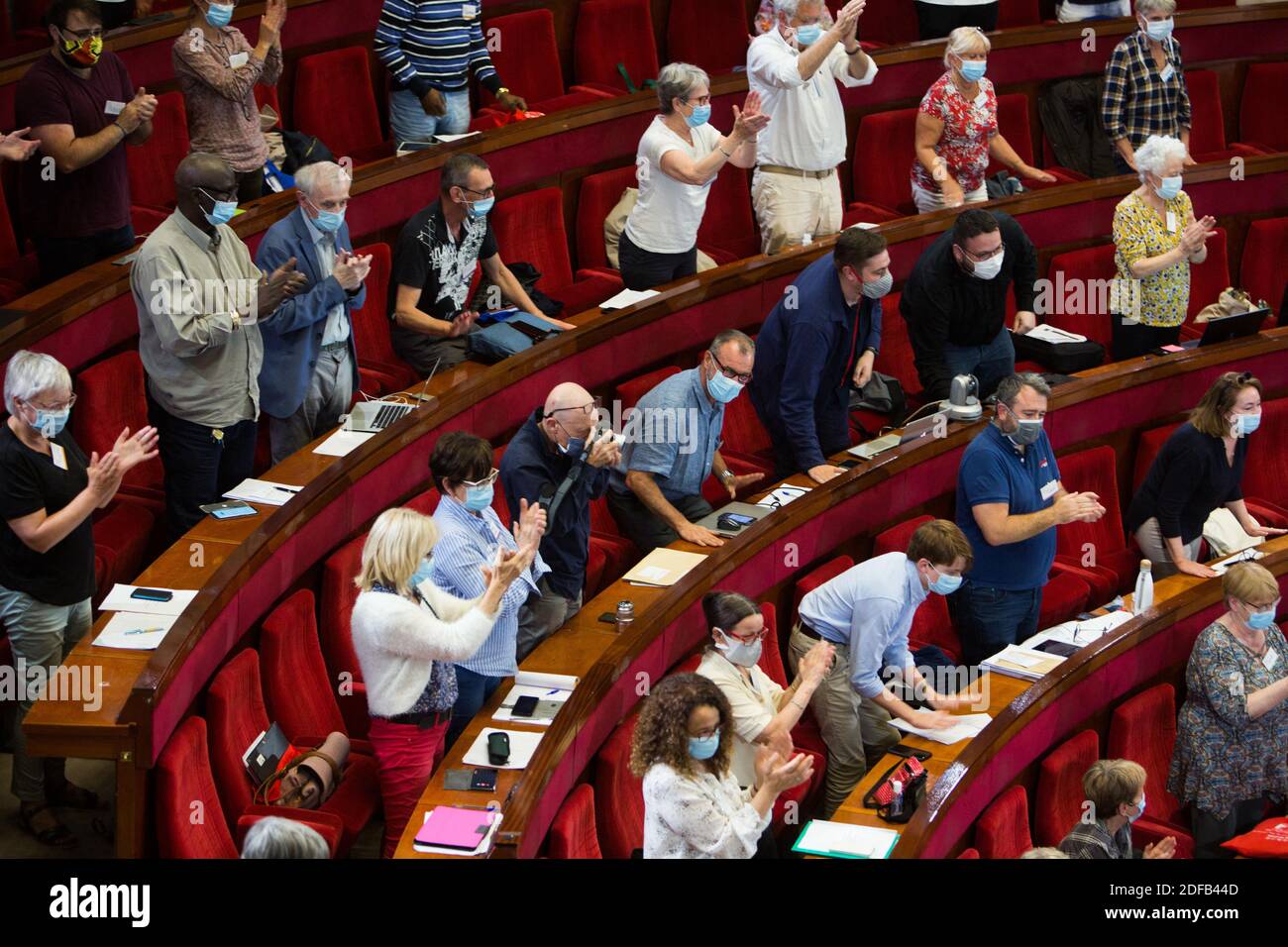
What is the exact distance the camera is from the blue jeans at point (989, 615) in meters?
4.21

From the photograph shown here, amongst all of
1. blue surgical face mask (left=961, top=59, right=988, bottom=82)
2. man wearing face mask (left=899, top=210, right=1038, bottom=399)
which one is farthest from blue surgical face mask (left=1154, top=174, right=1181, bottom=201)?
blue surgical face mask (left=961, top=59, right=988, bottom=82)

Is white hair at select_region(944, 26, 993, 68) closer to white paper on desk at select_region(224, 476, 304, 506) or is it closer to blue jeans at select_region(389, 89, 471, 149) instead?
blue jeans at select_region(389, 89, 471, 149)

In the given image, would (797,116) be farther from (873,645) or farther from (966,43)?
Result: (873,645)

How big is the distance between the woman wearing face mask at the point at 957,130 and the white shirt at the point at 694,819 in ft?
9.97

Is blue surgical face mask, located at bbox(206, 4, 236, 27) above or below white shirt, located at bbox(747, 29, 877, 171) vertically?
above

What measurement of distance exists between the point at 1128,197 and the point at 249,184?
250 centimetres

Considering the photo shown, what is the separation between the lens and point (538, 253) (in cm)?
520

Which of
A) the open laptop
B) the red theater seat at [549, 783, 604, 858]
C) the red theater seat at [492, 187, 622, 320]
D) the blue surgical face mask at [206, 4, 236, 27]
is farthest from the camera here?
the red theater seat at [492, 187, 622, 320]

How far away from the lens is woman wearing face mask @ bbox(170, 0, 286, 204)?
442 centimetres

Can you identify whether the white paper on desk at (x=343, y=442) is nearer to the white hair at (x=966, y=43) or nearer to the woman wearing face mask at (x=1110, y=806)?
the woman wearing face mask at (x=1110, y=806)

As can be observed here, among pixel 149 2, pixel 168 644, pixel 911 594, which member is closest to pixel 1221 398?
pixel 911 594

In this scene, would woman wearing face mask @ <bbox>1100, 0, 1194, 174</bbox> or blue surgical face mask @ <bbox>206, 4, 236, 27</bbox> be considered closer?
blue surgical face mask @ <bbox>206, 4, 236, 27</bbox>

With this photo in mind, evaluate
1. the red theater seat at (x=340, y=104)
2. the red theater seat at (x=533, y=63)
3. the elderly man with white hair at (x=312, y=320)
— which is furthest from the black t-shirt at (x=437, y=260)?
the red theater seat at (x=533, y=63)

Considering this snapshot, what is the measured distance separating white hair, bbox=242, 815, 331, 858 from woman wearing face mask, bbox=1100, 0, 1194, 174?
4373mm
